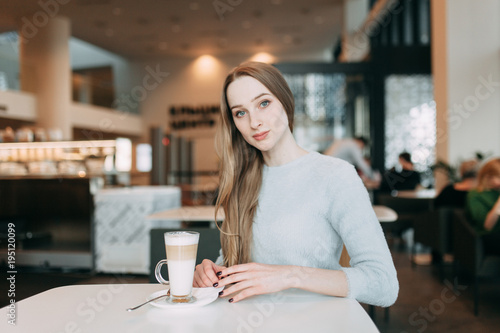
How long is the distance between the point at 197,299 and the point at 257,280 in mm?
136

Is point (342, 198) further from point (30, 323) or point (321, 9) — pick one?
point (321, 9)

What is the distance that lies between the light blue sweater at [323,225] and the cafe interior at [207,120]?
311mm

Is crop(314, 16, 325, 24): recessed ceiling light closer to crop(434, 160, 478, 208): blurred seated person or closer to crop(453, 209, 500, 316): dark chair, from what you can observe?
crop(434, 160, 478, 208): blurred seated person

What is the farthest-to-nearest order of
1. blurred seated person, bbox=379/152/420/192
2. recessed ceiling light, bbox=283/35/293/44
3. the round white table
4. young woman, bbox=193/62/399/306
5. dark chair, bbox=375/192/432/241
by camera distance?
recessed ceiling light, bbox=283/35/293/44
blurred seated person, bbox=379/152/420/192
dark chair, bbox=375/192/432/241
young woman, bbox=193/62/399/306
the round white table

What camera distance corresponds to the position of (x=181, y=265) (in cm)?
97

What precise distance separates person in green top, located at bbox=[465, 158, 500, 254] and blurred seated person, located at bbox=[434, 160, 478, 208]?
2.97ft

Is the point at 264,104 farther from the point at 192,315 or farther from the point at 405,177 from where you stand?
the point at 405,177

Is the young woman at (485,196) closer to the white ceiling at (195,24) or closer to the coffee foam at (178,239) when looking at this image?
the coffee foam at (178,239)

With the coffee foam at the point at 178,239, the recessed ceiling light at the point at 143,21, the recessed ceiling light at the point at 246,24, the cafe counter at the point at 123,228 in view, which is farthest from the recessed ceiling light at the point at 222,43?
the coffee foam at the point at 178,239

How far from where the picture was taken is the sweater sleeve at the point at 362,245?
1043mm

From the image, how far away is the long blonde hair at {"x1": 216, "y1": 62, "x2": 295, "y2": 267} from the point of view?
4.13ft

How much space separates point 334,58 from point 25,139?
10.1 m

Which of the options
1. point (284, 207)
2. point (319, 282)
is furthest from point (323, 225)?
point (319, 282)

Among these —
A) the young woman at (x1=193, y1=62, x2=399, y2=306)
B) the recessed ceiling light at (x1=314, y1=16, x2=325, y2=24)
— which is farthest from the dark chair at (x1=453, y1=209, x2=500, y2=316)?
the recessed ceiling light at (x1=314, y1=16, x2=325, y2=24)
